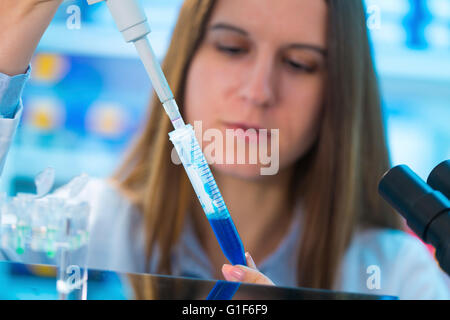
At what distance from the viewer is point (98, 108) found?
3.19 feet

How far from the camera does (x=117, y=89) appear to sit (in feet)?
3.14

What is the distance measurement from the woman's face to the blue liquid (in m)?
0.29

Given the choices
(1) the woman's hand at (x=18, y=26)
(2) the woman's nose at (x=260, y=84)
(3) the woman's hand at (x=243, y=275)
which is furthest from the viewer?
(2) the woman's nose at (x=260, y=84)

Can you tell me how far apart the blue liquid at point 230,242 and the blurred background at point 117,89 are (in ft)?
1.36

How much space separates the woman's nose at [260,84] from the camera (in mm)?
848

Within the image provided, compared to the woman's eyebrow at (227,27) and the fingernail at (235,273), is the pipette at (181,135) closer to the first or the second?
the fingernail at (235,273)

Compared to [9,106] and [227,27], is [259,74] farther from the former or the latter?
[9,106]

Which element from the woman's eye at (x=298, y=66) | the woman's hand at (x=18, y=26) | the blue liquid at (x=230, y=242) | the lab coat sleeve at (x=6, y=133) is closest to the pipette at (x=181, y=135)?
the blue liquid at (x=230, y=242)

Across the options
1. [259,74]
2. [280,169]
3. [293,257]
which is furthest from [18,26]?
[293,257]

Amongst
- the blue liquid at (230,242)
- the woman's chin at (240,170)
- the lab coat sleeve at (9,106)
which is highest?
the lab coat sleeve at (9,106)

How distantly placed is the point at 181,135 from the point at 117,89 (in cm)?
40
